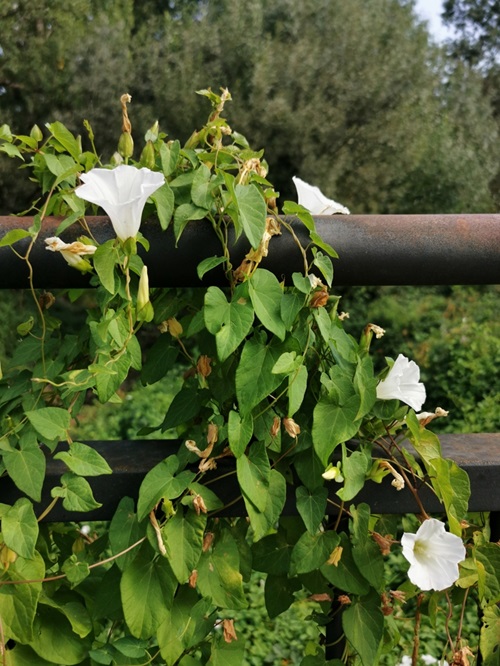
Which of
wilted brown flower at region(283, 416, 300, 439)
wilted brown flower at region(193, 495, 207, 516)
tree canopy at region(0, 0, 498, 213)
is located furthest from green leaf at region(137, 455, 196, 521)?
tree canopy at region(0, 0, 498, 213)

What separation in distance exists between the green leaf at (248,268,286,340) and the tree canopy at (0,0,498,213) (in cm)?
712

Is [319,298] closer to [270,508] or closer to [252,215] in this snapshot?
[252,215]

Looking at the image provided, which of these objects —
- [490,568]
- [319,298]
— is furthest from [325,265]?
[490,568]

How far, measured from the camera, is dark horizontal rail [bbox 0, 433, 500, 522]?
2.71 ft

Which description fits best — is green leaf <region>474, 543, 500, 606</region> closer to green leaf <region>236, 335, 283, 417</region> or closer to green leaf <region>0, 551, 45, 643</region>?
green leaf <region>236, 335, 283, 417</region>

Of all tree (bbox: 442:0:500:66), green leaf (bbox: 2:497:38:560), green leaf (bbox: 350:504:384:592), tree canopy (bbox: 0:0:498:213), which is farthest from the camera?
tree (bbox: 442:0:500:66)

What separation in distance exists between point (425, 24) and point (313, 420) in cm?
930

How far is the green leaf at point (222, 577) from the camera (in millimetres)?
817

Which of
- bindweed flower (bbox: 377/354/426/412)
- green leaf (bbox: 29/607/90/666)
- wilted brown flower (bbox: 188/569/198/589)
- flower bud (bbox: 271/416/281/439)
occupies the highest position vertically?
bindweed flower (bbox: 377/354/426/412)

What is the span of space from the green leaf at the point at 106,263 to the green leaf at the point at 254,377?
6.4 inches

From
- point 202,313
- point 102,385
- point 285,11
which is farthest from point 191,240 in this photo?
point 285,11

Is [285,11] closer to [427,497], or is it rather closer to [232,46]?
[232,46]

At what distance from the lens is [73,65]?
25.4 ft

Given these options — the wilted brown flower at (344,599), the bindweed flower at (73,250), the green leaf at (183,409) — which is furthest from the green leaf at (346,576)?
the bindweed flower at (73,250)
